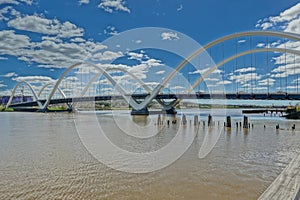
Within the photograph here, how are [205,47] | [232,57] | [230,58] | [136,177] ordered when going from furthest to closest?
[230,58] → [232,57] → [205,47] → [136,177]

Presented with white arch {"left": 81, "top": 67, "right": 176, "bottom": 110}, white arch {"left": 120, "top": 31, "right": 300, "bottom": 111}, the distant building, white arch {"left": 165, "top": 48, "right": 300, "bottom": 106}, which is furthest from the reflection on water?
the distant building

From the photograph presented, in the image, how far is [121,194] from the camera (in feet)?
21.9

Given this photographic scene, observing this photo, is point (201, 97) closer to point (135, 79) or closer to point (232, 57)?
point (232, 57)

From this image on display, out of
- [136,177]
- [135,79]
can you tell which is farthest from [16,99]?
[136,177]

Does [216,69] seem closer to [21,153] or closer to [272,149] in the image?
[272,149]

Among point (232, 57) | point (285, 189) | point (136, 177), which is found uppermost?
point (232, 57)

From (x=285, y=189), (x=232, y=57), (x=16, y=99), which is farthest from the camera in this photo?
(x=16, y=99)

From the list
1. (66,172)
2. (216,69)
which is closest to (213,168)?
(66,172)

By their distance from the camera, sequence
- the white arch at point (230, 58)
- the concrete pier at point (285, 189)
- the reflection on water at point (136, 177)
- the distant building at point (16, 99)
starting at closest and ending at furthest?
the concrete pier at point (285, 189), the reflection on water at point (136, 177), the white arch at point (230, 58), the distant building at point (16, 99)

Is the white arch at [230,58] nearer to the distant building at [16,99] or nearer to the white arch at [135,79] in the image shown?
the white arch at [135,79]

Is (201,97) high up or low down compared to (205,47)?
down

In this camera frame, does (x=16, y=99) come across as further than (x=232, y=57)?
Yes

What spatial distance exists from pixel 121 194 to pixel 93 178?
177 centimetres

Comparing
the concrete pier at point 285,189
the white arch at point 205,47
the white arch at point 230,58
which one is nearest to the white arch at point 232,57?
the white arch at point 230,58
